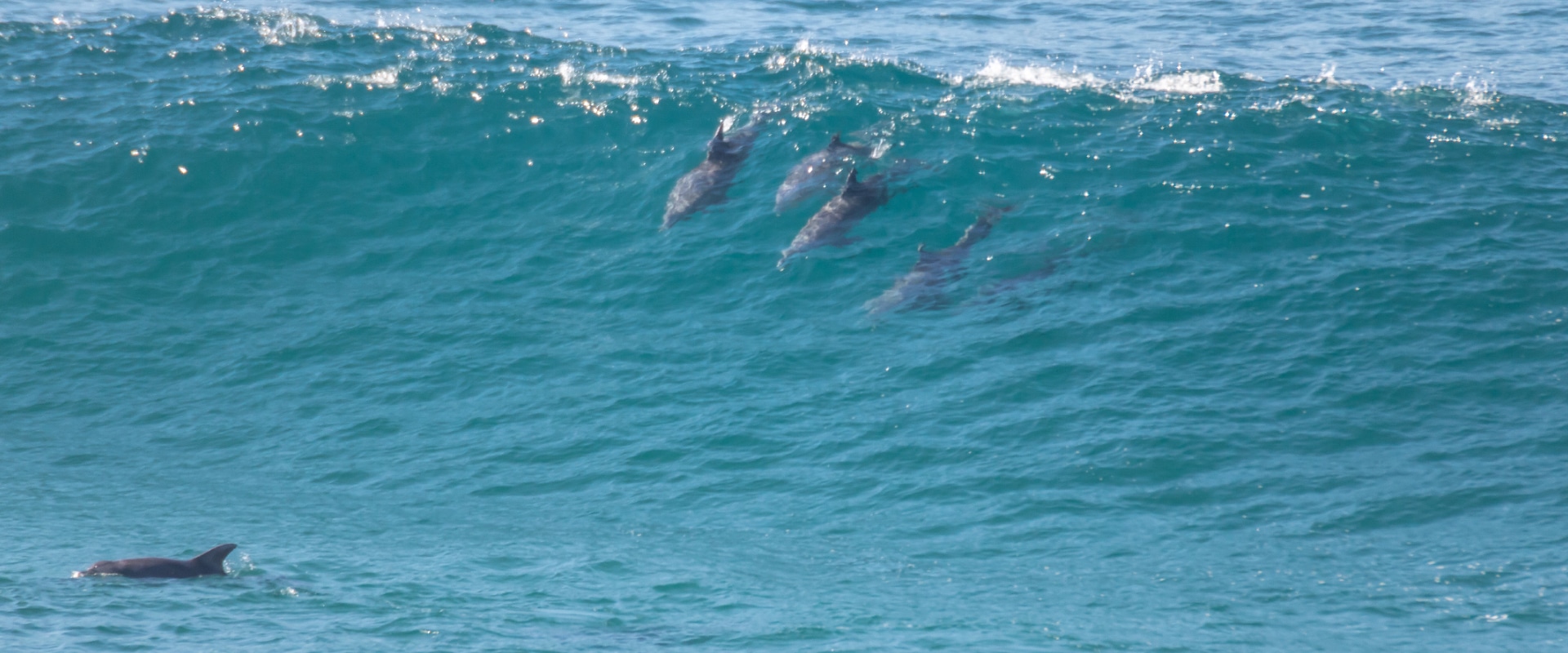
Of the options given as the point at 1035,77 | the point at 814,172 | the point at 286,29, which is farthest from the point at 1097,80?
the point at 286,29

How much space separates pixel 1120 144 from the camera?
75.7ft

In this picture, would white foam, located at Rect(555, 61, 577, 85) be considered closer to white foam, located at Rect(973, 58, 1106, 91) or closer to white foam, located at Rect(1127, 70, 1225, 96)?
white foam, located at Rect(973, 58, 1106, 91)

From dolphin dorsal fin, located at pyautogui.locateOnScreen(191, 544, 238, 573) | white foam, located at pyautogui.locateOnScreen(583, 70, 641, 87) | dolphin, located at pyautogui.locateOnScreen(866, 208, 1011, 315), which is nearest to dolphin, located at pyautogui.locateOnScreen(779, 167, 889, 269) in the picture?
dolphin, located at pyautogui.locateOnScreen(866, 208, 1011, 315)

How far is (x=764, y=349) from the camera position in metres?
18.9

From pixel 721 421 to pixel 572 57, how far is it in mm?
13784

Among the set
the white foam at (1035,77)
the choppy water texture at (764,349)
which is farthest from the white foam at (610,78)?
the white foam at (1035,77)

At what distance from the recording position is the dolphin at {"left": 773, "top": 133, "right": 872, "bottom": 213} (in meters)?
21.9

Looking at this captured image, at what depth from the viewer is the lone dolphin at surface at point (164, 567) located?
1272 cm

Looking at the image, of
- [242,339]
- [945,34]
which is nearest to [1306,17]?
[945,34]

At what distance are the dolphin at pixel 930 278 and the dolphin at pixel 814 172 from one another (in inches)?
102

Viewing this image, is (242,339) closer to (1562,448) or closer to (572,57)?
(572,57)

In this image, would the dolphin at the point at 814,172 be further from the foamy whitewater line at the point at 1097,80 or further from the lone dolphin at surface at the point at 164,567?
the lone dolphin at surface at the point at 164,567

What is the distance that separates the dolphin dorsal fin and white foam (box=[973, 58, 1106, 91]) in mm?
19034

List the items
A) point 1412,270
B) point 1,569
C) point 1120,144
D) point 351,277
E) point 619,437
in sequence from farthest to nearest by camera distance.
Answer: point 1120,144, point 351,277, point 1412,270, point 619,437, point 1,569
